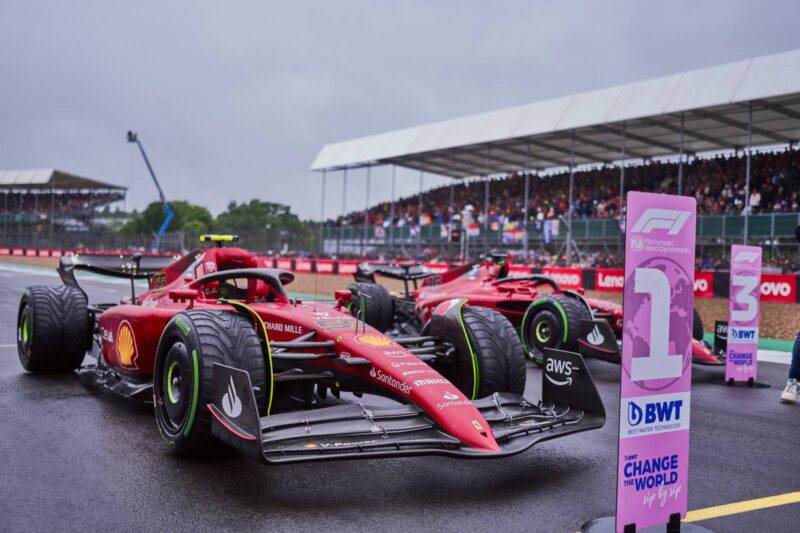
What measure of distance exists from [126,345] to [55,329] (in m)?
1.60

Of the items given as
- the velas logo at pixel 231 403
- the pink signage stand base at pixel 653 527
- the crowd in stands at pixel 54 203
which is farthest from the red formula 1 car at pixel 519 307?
the crowd in stands at pixel 54 203

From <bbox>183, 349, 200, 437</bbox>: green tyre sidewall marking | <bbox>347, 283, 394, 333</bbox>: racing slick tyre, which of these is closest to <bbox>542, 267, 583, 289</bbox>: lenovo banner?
<bbox>347, 283, 394, 333</bbox>: racing slick tyre

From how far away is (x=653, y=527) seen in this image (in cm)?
376

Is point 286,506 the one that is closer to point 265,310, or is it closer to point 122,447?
point 122,447

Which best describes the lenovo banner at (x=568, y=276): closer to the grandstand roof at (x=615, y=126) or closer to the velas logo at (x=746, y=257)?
the grandstand roof at (x=615, y=126)

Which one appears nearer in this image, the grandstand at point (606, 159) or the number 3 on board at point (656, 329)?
the number 3 on board at point (656, 329)

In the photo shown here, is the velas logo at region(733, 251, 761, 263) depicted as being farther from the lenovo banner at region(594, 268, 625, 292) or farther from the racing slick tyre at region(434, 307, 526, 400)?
the lenovo banner at region(594, 268, 625, 292)

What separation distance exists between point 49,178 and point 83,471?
68198mm

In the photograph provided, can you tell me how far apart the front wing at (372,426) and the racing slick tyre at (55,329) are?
3.78m

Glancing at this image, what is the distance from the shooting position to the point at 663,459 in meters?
3.59

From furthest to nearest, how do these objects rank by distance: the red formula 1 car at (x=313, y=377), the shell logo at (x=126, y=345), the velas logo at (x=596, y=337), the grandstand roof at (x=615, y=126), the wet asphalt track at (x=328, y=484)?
the grandstand roof at (x=615, y=126), the velas logo at (x=596, y=337), the shell logo at (x=126, y=345), the red formula 1 car at (x=313, y=377), the wet asphalt track at (x=328, y=484)

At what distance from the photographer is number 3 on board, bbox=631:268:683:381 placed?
11.4 feet

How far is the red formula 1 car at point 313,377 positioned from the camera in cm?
413

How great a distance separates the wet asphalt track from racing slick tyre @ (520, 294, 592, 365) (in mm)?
2833
